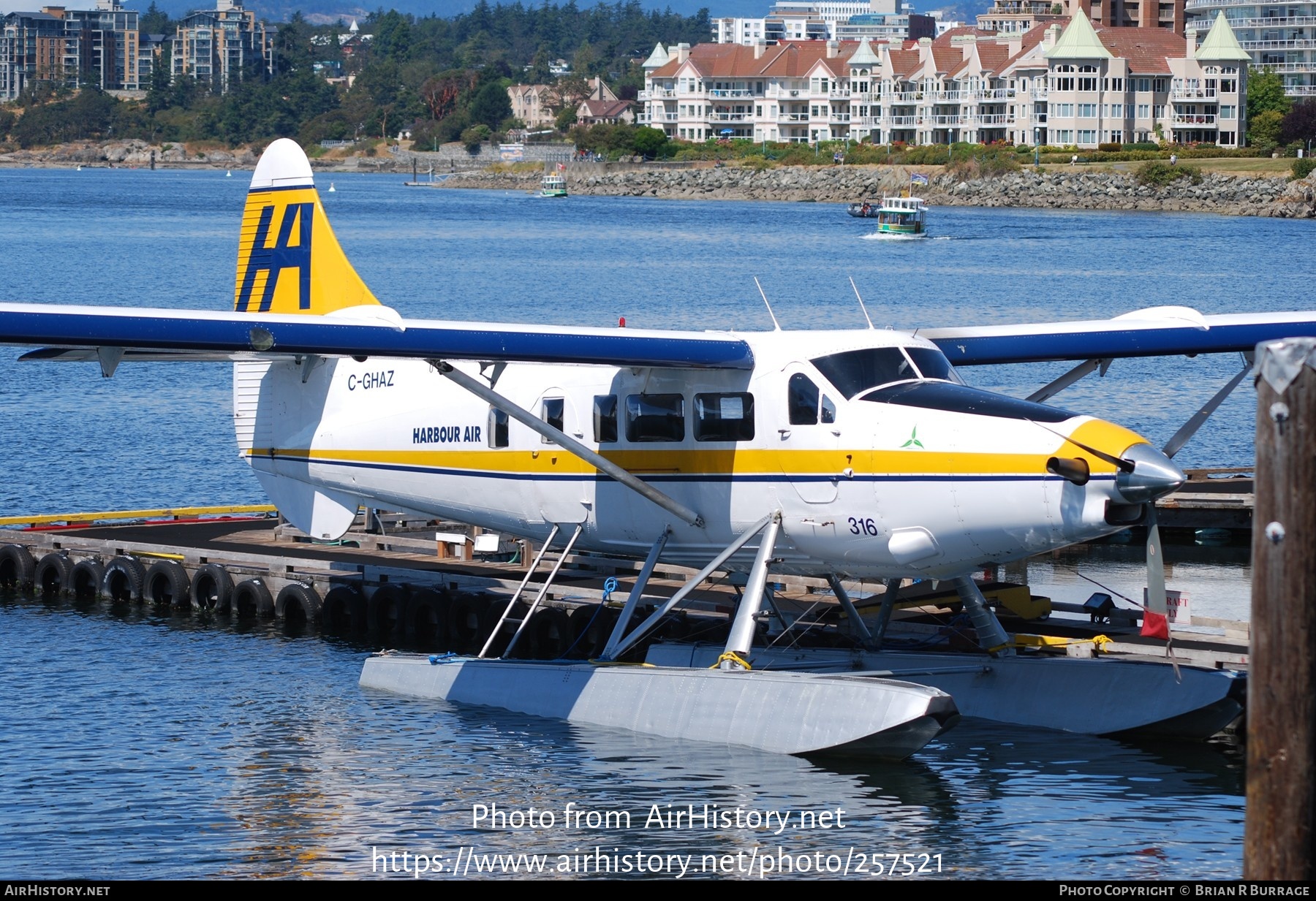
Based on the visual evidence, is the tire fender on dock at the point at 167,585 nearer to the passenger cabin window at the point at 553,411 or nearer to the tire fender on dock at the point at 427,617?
the tire fender on dock at the point at 427,617

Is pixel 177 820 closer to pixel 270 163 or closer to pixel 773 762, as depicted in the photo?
pixel 773 762

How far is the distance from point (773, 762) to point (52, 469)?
21107 millimetres

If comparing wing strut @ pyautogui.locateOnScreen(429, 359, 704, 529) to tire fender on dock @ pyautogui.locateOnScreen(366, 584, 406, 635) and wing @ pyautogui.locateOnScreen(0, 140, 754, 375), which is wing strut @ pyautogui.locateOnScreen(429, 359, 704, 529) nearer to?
wing @ pyautogui.locateOnScreen(0, 140, 754, 375)

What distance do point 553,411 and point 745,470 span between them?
6.52ft

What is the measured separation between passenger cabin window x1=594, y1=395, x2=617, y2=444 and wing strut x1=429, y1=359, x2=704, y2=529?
378 mm

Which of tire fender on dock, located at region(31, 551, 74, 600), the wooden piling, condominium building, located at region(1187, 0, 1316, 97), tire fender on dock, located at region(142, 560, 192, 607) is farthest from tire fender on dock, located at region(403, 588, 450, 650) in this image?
condominium building, located at region(1187, 0, 1316, 97)

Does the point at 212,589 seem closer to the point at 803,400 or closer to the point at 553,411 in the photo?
the point at 553,411

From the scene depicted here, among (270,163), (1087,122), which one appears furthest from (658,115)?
(270,163)

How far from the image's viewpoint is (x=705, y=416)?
1430 centimetres

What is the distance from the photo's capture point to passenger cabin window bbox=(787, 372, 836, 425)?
13.6 meters

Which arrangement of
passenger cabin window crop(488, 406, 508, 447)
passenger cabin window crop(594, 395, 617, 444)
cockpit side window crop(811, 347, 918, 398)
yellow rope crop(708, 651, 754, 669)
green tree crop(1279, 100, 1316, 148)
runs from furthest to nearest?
green tree crop(1279, 100, 1316, 148)
passenger cabin window crop(488, 406, 508, 447)
passenger cabin window crop(594, 395, 617, 444)
yellow rope crop(708, 651, 754, 669)
cockpit side window crop(811, 347, 918, 398)

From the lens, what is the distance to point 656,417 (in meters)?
14.6

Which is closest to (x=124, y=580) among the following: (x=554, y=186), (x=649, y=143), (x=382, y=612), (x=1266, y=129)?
(x=382, y=612)

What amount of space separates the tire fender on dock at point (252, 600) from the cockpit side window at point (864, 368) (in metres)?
8.97
